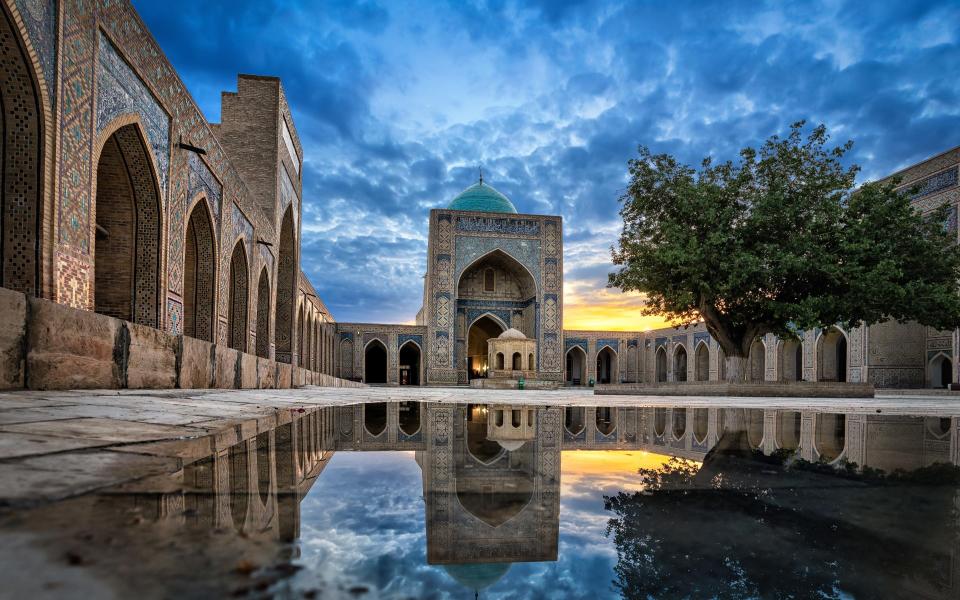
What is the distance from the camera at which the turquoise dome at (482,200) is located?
2367cm

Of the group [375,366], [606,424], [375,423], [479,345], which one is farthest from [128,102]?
[375,366]

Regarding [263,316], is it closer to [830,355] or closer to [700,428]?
[700,428]

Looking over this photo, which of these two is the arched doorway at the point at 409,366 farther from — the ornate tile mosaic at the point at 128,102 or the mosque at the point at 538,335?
the ornate tile mosaic at the point at 128,102

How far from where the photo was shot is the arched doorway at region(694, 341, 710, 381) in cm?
2302

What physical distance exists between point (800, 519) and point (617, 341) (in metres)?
25.6

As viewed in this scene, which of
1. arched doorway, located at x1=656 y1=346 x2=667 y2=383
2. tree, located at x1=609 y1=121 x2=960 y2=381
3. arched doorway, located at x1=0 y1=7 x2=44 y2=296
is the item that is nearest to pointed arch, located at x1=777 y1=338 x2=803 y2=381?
arched doorway, located at x1=656 y1=346 x2=667 y2=383

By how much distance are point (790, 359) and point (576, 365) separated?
382 inches

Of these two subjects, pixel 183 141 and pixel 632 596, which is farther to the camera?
pixel 183 141

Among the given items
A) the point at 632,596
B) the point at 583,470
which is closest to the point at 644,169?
the point at 583,470

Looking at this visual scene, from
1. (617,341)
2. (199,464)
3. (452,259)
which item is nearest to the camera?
(199,464)

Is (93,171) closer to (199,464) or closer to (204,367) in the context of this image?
(204,367)

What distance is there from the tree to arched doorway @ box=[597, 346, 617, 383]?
16468 millimetres

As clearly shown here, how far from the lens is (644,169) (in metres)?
9.97

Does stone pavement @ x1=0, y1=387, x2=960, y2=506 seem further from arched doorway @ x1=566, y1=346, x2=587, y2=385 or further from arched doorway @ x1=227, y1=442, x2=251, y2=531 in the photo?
arched doorway @ x1=566, y1=346, x2=587, y2=385
